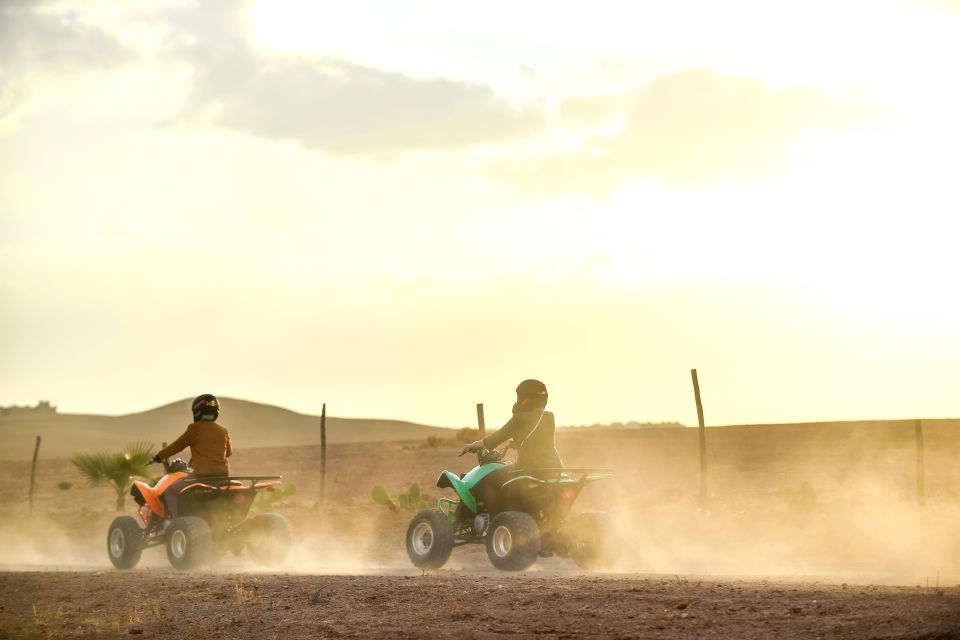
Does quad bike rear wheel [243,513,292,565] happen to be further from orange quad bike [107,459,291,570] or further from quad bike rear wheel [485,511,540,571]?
quad bike rear wheel [485,511,540,571]

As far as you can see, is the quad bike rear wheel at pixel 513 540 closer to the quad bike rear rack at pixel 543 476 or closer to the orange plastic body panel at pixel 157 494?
the quad bike rear rack at pixel 543 476

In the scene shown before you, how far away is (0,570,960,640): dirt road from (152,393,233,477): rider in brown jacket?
10.5 ft

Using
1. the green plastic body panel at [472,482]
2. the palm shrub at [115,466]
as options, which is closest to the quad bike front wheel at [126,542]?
the green plastic body panel at [472,482]

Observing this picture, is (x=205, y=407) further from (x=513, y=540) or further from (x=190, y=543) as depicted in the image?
(x=513, y=540)

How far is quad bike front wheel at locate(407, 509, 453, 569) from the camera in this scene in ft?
52.6

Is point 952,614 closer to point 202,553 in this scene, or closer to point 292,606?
point 292,606

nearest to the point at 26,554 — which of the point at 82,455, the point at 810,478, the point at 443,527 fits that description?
the point at 82,455

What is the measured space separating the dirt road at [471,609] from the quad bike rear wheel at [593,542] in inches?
45.7

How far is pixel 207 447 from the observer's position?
1881cm

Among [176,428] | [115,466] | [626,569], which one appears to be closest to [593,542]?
[626,569]

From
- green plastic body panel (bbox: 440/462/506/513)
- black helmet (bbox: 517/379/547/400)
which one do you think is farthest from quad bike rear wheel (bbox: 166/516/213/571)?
black helmet (bbox: 517/379/547/400)

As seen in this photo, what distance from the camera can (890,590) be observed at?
37.4 feet

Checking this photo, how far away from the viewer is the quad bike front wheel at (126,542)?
62.6 ft

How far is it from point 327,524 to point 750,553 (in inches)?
462
